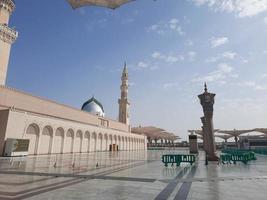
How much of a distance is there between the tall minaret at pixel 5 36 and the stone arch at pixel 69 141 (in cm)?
1238

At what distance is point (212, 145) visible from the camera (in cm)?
1880

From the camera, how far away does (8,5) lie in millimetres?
35094

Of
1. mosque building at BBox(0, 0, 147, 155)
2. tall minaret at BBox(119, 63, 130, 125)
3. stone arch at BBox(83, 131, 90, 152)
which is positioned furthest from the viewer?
tall minaret at BBox(119, 63, 130, 125)

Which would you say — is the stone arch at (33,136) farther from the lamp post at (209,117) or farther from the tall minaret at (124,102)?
the tall minaret at (124,102)

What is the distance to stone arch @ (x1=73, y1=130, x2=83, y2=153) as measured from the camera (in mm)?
37812

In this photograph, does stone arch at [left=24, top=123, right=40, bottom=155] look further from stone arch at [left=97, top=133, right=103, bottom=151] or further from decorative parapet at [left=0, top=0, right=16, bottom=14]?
decorative parapet at [left=0, top=0, right=16, bottom=14]

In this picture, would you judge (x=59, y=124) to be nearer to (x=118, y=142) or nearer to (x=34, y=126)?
(x=34, y=126)

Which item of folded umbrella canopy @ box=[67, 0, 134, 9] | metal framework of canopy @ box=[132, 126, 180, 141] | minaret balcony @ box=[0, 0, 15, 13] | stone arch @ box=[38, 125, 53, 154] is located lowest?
stone arch @ box=[38, 125, 53, 154]

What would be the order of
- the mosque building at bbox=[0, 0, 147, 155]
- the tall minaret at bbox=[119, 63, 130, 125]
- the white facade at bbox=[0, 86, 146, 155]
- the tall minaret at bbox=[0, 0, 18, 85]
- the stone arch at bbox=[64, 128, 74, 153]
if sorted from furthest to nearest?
the tall minaret at bbox=[119, 63, 130, 125] < the stone arch at bbox=[64, 128, 74, 153] < the tall minaret at bbox=[0, 0, 18, 85] < the mosque building at bbox=[0, 0, 147, 155] < the white facade at bbox=[0, 86, 146, 155]

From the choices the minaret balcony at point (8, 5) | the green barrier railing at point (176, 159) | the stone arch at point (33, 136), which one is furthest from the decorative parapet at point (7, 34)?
the green barrier railing at point (176, 159)

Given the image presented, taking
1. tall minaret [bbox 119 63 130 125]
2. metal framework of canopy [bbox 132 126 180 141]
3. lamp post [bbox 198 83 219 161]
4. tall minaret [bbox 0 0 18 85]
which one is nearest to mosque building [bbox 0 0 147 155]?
tall minaret [bbox 0 0 18 85]

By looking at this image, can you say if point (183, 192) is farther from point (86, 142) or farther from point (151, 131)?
point (151, 131)

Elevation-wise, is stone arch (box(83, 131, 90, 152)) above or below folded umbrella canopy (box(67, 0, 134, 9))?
below

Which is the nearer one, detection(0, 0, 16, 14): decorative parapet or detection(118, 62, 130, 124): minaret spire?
detection(0, 0, 16, 14): decorative parapet
